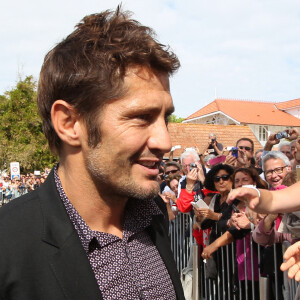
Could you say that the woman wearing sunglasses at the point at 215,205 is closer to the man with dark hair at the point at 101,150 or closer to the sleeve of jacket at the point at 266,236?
the sleeve of jacket at the point at 266,236

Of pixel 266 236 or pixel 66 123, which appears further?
pixel 266 236

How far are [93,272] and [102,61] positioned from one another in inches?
34.2

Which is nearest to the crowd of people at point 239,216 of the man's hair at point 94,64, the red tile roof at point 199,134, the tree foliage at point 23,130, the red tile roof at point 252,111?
the man's hair at point 94,64

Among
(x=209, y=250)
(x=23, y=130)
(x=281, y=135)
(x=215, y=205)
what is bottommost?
(x=209, y=250)

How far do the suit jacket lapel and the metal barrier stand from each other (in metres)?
2.40

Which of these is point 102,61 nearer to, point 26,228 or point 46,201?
point 46,201

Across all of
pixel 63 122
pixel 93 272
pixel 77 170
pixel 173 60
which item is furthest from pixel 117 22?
pixel 93 272

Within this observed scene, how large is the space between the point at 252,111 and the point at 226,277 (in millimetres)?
62437

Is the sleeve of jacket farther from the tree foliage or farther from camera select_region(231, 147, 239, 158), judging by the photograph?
the tree foliage

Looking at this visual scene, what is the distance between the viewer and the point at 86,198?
172cm

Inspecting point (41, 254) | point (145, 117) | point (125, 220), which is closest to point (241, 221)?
point (125, 220)

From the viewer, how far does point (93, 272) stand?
4.99 ft

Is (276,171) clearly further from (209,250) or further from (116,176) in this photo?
(116,176)

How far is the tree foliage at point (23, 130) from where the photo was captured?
96.0ft
